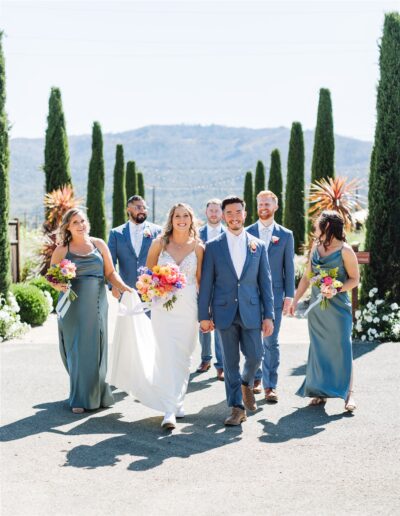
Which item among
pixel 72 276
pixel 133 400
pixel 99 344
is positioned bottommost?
pixel 133 400

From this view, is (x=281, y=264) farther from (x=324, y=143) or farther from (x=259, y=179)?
(x=259, y=179)

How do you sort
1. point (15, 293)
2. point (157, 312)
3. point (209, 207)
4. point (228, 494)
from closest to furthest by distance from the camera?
point (228, 494), point (157, 312), point (209, 207), point (15, 293)

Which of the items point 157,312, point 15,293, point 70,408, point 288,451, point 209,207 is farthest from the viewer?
point 15,293

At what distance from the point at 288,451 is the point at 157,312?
1.82m

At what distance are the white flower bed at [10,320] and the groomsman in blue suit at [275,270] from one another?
17.7ft

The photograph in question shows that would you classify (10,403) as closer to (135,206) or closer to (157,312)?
(157,312)

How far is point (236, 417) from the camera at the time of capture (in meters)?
7.05

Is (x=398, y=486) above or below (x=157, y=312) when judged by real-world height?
below

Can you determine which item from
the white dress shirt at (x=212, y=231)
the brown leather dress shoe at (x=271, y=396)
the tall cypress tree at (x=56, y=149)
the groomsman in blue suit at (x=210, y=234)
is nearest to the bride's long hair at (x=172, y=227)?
the brown leather dress shoe at (x=271, y=396)

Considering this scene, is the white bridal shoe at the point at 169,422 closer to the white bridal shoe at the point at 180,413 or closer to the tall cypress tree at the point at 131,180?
the white bridal shoe at the point at 180,413

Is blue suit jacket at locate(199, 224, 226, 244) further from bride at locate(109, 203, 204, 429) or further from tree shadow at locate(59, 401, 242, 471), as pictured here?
tree shadow at locate(59, 401, 242, 471)

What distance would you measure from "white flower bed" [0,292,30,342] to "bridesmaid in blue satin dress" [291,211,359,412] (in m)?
6.00

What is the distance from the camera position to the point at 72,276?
7.62 meters

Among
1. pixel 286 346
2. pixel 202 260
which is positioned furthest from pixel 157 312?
pixel 286 346
